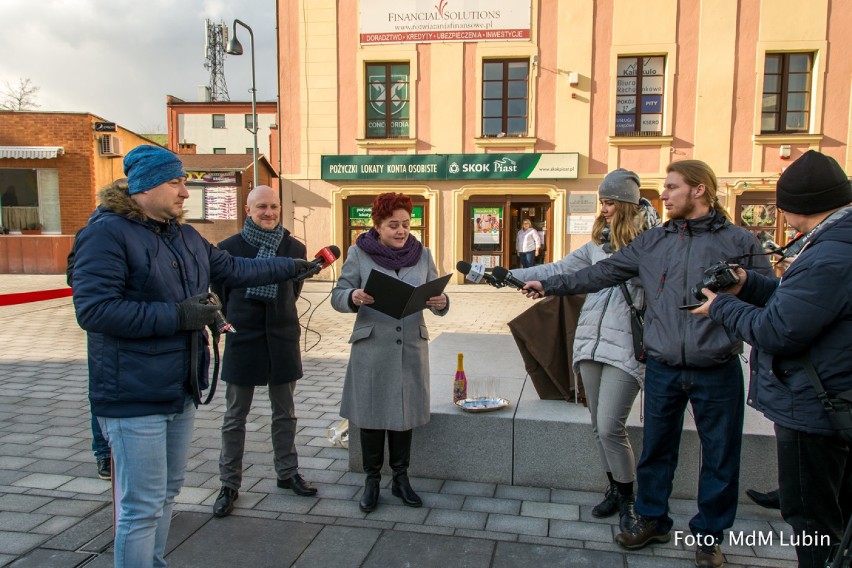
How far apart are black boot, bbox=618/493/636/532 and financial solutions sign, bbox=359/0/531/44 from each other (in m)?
15.7

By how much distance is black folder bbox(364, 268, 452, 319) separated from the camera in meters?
3.47

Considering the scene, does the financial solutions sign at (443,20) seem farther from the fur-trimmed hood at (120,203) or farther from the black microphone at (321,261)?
the fur-trimmed hood at (120,203)

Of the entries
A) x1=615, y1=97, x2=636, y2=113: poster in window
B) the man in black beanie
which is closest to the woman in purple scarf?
the man in black beanie

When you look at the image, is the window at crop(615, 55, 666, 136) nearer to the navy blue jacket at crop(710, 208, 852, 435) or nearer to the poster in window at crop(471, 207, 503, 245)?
the poster in window at crop(471, 207, 503, 245)

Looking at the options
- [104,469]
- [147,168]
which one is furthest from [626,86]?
[147,168]

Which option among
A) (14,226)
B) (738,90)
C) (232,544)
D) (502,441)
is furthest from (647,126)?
(14,226)

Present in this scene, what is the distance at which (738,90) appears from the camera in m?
16.6

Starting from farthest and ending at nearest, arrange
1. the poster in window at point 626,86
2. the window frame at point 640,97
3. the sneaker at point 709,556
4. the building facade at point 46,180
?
the building facade at point 46,180 → the poster in window at point 626,86 → the window frame at point 640,97 → the sneaker at point 709,556

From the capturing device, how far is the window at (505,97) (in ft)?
57.4

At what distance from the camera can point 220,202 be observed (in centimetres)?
2492

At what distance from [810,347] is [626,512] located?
1.50m

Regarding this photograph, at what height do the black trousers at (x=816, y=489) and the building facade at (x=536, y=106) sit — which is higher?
the building facade at (x=536, y=106)

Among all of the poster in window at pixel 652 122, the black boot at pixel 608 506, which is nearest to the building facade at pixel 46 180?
the poster in window at pixel 652 122

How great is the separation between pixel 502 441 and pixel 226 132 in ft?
139
